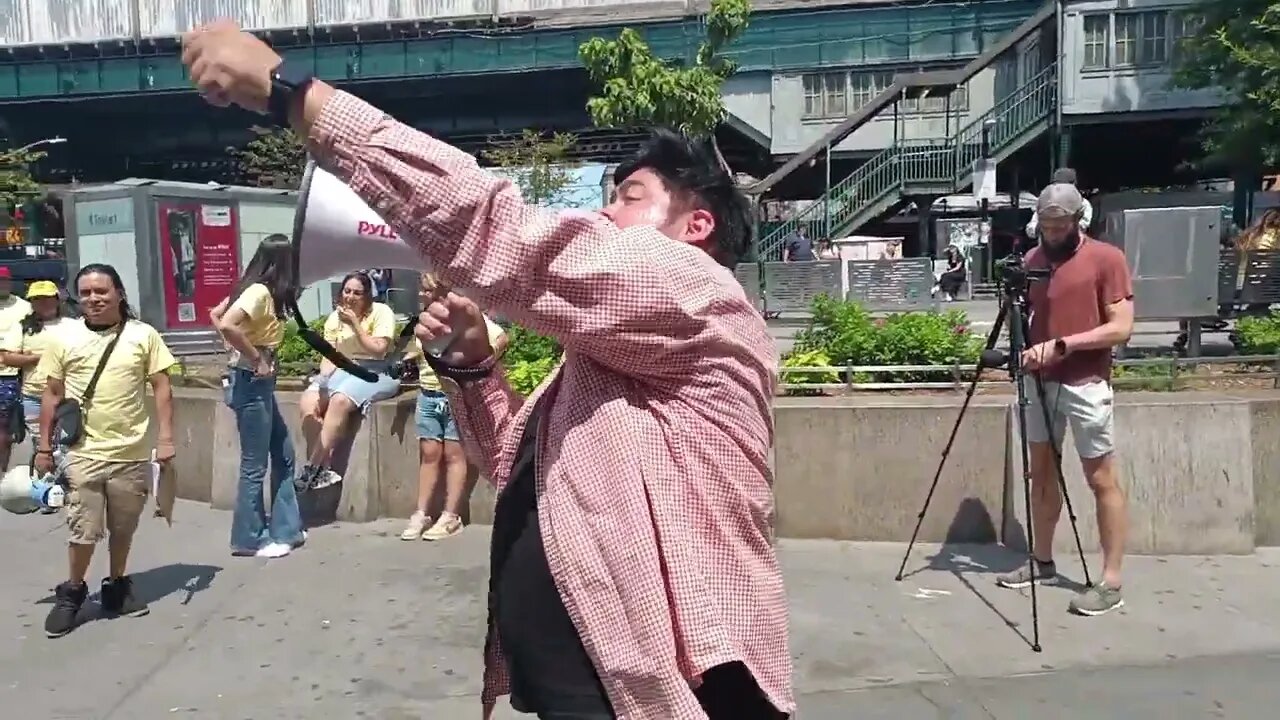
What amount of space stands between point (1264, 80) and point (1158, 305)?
37.4ft

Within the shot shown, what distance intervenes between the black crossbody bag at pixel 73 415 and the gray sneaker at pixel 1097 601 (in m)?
4.65

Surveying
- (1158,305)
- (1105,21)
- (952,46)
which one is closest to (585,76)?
(952,46)

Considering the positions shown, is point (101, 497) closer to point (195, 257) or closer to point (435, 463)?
point (435, 463)

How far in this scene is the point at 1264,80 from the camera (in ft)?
57.9

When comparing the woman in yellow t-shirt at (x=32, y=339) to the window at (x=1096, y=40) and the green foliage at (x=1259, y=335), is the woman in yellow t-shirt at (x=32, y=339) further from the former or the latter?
the window at (x=1096, y=40)

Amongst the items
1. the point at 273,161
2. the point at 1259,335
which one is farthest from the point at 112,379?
the point at 273,161

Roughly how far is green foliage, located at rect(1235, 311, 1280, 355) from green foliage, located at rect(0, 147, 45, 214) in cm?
3110

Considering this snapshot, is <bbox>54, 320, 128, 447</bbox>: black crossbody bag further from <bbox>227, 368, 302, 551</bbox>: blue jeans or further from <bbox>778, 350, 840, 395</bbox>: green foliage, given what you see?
<bbox>778, 350, 840, 395</bbox>: green foliage

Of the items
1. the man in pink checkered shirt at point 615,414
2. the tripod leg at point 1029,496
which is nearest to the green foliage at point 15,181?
the tripod leg at point 1029,496

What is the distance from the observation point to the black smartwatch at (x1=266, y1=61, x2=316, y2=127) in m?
1.64

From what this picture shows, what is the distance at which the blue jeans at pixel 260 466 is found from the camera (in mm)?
6527

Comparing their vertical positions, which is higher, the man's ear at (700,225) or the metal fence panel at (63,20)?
the metal fence panel at (63,20)

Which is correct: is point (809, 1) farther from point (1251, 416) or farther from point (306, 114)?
point (306, 114)

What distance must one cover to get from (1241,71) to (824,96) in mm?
12244
